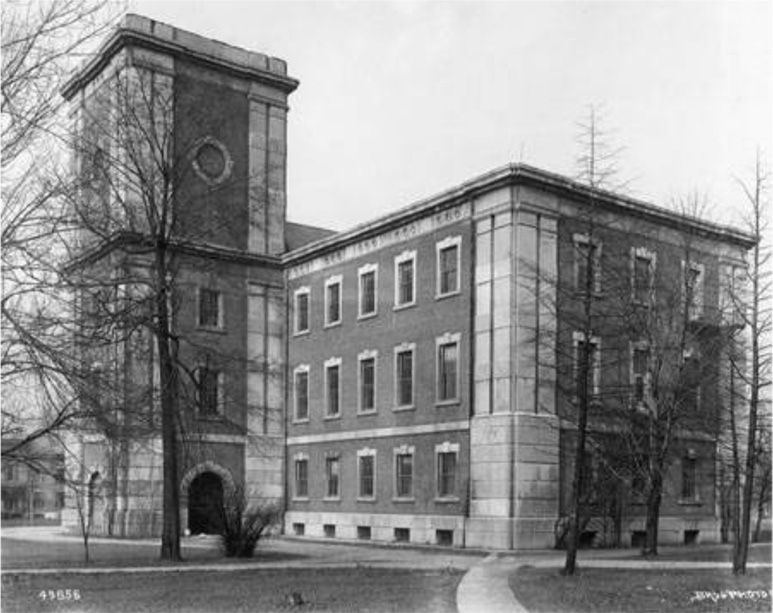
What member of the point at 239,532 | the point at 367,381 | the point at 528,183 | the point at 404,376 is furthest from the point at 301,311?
the point at 239,532

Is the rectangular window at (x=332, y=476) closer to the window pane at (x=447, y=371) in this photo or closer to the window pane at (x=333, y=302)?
the window pane at (x=333, y=302)

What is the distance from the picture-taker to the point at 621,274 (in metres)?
30.1

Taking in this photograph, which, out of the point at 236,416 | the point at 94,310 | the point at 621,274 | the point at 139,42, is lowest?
the point at 236,416

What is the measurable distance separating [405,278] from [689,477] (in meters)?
12.1

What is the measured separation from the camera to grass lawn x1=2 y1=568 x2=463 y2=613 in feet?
50.4

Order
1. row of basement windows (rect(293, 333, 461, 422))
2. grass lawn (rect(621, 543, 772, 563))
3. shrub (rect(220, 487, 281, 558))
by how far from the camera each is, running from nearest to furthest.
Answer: shrub (rect(220, 487, 281, 558)) < grass lawn (rect(621, 543, 772, 563)) < row of basement windows (rect(293, 333, 461, 422))

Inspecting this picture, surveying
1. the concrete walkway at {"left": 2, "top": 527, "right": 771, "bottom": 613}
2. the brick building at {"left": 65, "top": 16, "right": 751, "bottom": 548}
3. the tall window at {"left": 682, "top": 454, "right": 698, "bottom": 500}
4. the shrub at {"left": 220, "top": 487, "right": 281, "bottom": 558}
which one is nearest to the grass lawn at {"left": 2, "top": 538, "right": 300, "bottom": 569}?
the shrub at {"left": 220, "top": 487, "right": 281, "bottom": 558}

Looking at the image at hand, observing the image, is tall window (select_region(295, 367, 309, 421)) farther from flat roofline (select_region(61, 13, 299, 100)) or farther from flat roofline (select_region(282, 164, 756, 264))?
flat roofline (select_region(61, 13, 299, 100))

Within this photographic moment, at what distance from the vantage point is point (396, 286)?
35.8m

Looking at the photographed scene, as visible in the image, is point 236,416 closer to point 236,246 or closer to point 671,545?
point 236,246

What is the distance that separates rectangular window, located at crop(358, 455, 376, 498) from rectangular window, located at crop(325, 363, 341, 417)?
8.82 ft

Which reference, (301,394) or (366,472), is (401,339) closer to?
(366,472)

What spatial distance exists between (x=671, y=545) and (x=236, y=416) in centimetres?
1791

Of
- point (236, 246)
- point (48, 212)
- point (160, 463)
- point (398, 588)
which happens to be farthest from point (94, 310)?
point (236, 246)
